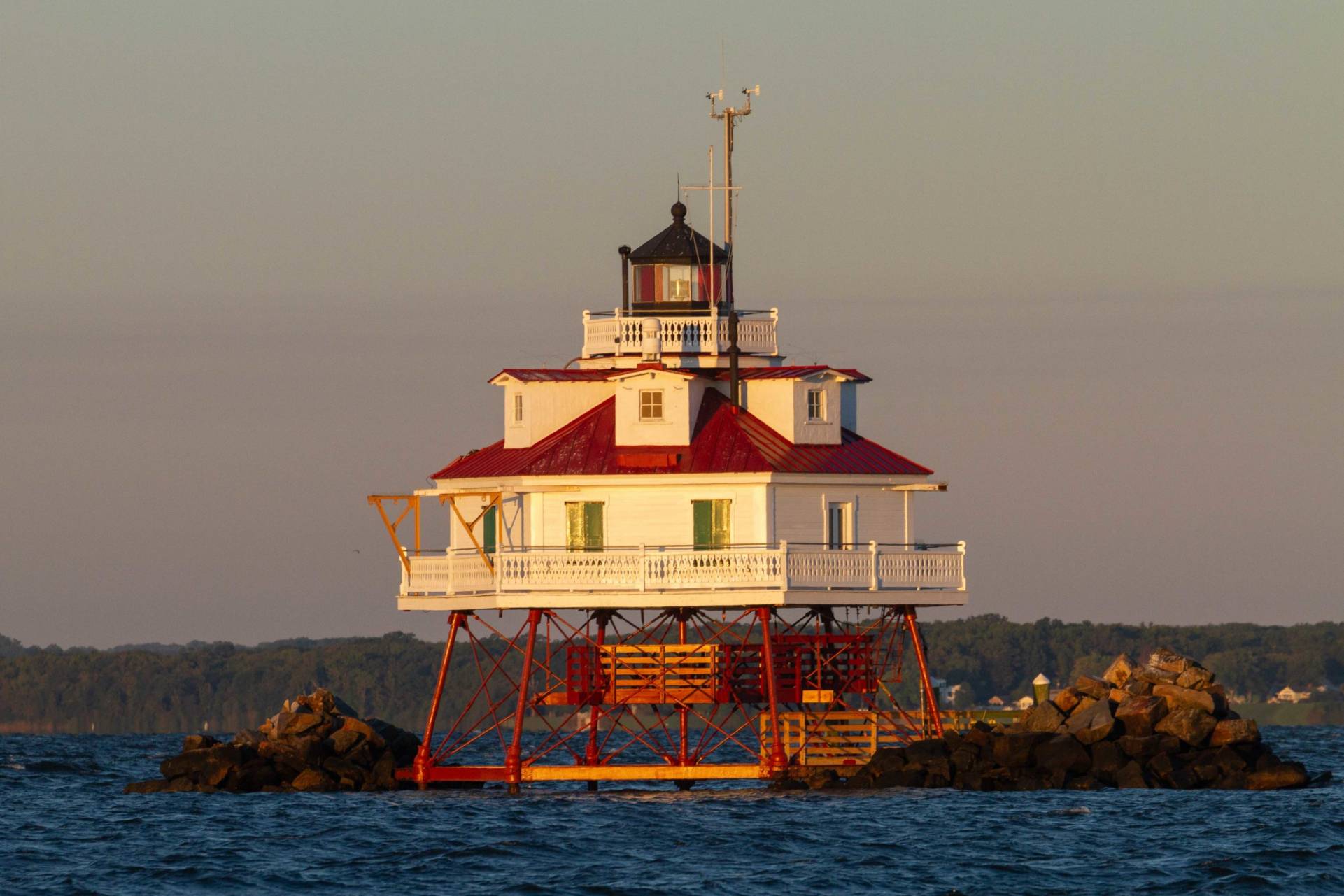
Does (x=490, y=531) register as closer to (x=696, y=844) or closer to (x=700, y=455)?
(x=700, y=455)

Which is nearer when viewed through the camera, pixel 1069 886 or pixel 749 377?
pixel 1069 886

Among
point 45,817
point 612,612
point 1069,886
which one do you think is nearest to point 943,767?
point 612,612

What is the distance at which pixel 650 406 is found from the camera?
60.3 metres

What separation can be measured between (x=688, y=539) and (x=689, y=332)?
5.35 meters

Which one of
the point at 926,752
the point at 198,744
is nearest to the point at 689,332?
the point at 926,752

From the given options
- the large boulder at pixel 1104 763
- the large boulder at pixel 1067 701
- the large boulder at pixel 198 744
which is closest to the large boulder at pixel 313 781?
the large boulder at pixel 198 744

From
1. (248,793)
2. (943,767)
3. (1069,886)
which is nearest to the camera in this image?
(1069,886)

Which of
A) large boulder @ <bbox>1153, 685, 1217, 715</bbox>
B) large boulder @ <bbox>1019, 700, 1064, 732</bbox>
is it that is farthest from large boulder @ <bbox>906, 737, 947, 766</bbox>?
large boulder @ <bbox>1153, 685, 1217, 715</bbox>

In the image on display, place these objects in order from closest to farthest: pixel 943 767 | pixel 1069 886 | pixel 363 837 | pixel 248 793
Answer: pixel 1069 886 < pixel 363 837 < pixel 943 767 < pixel 248 793

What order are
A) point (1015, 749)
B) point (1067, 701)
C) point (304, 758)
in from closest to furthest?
point (1015, 749) < point (1067, 701) < point (304, 758)

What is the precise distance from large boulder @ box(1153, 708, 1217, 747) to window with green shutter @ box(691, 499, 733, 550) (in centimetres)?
1069

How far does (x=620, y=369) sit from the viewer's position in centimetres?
6212

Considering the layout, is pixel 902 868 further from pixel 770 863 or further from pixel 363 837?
pixel 363 837

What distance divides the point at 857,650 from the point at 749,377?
653cm
